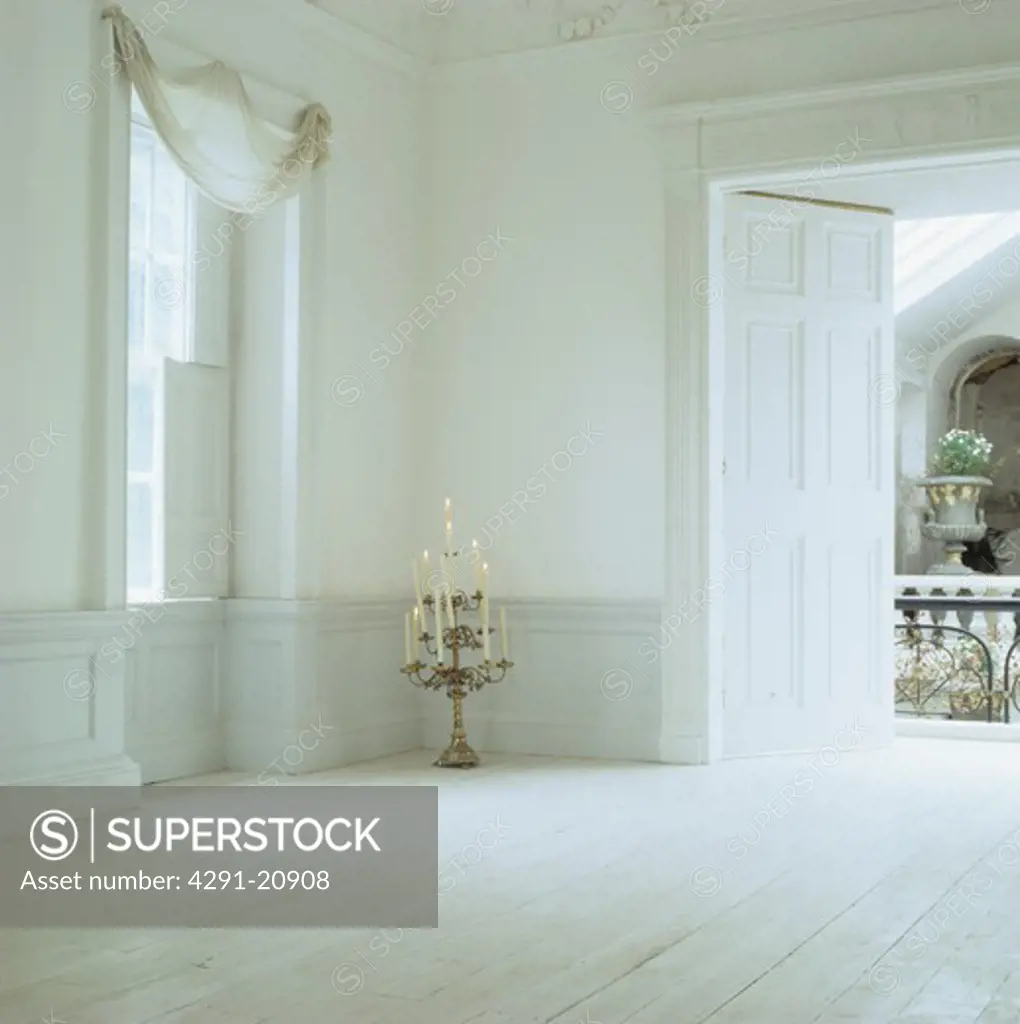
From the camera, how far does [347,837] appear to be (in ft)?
15.8

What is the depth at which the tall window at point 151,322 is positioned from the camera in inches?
237

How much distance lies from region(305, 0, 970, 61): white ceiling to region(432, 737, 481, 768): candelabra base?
3104 millimetres

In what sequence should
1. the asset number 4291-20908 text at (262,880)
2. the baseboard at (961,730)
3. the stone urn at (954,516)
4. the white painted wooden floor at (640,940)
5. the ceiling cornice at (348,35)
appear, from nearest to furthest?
1. the white painted wooden floor at (640,940)
2. the asset number 4291-20908 text at (262,880)
3. the ceiling cornice at (348,35)
4. the baseboard at (961,730)
5. the stone urn at (954,516)

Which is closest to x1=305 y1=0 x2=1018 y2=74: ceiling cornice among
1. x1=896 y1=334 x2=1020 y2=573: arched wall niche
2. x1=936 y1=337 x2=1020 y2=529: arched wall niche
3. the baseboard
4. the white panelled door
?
the white panelled door

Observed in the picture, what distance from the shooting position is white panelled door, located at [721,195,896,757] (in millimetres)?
6773

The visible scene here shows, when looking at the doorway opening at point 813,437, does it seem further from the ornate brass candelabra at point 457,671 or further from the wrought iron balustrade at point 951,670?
the wrought iron balustrade at point 951,670

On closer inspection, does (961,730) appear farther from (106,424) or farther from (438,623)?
(106,424)

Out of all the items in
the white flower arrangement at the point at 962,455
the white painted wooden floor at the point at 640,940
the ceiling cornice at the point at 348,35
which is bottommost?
the white painted wooden floor at the point at 640,940

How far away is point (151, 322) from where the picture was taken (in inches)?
241

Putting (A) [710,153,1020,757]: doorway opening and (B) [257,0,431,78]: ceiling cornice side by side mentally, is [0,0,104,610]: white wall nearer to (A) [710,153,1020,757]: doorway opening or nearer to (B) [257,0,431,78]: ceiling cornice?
(B) [257,0,431,78]: ceiling cornice

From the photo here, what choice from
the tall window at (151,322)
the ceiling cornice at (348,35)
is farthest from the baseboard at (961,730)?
the ceiling cornice at (348,35)

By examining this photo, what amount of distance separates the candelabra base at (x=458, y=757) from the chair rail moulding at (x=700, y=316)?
83 cm

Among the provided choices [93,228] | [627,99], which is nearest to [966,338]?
[627,99]

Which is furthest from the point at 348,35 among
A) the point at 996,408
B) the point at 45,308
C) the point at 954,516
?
the point at 996,408
